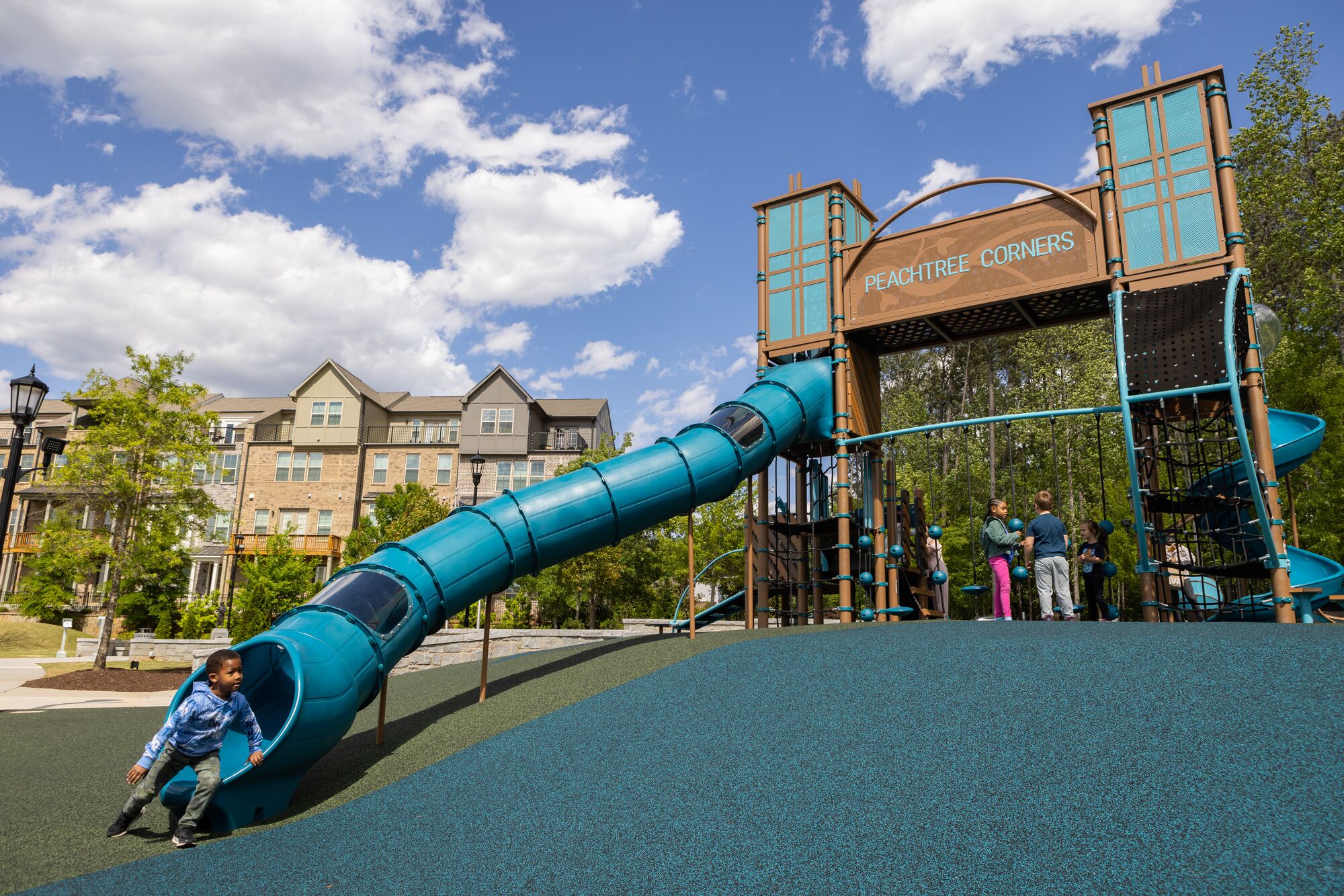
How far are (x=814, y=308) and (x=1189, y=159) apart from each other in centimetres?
558

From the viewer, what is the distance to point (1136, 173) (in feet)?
37.5

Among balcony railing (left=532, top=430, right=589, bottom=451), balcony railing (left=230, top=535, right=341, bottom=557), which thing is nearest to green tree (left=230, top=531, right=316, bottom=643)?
balcony railing (left=230, top=535, right=341, bottom=557)

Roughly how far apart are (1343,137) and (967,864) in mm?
30632

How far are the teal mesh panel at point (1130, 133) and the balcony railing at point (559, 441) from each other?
3118cm

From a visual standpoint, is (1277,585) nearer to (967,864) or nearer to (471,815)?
A: (967,864)

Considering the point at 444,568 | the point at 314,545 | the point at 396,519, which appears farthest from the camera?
the point at 314,545

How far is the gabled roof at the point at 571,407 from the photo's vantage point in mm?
42656

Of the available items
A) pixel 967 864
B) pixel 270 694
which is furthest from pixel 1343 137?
pixel 270 694

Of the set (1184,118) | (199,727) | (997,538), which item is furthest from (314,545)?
(1184,118)

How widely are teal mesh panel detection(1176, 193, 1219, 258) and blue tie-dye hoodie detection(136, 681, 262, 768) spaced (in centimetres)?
1201

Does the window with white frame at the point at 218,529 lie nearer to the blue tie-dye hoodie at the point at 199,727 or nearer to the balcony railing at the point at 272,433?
the balcony railing at the point at 272,433

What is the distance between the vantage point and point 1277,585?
9.59 meters

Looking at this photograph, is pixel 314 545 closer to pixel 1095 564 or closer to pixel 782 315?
pixel 782 315

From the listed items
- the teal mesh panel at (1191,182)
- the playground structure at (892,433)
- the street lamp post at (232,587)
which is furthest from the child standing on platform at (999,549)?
the street lamp post at (232,587)
